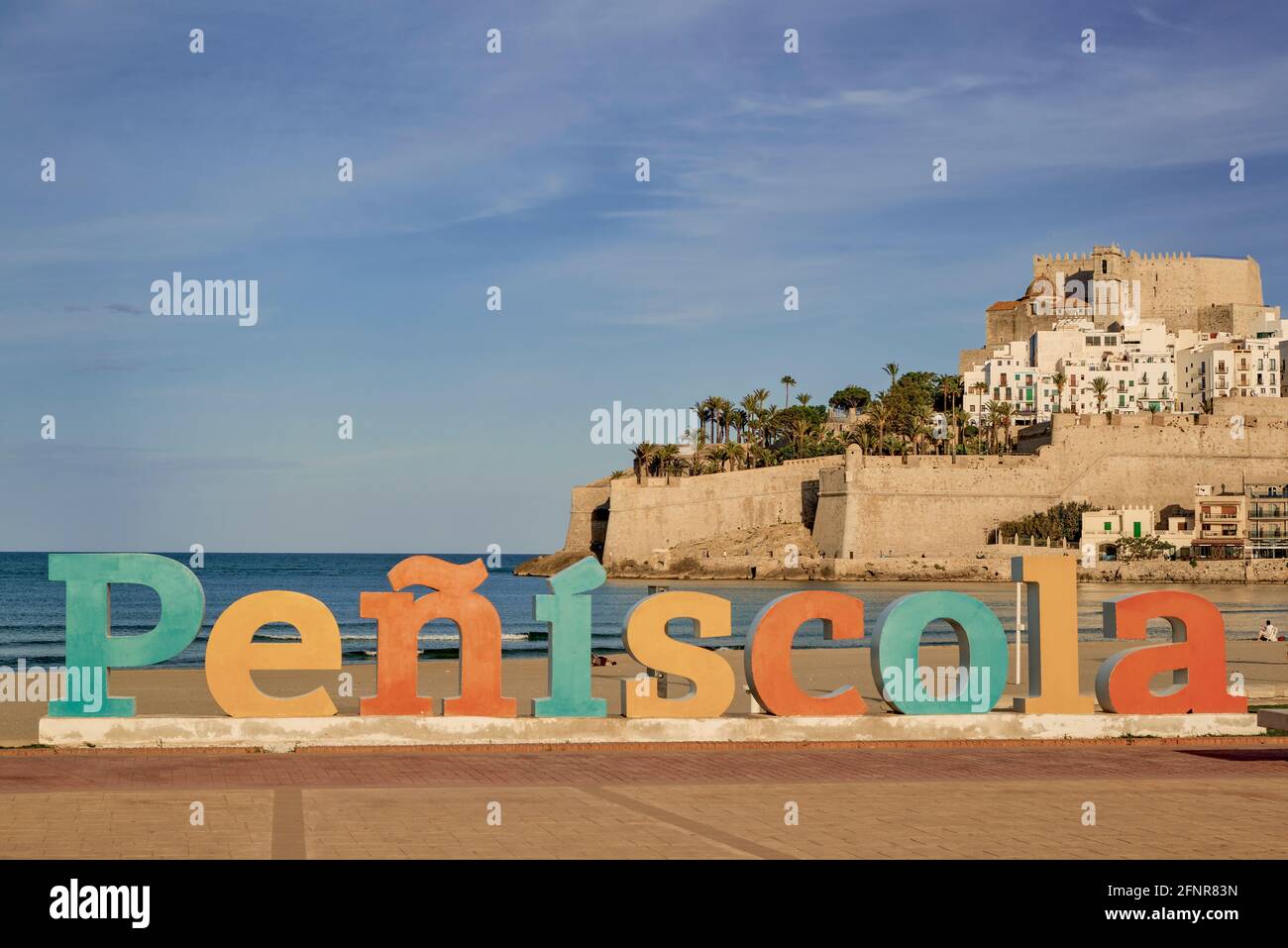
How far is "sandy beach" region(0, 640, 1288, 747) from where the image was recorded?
2188 cm

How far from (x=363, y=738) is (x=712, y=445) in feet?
324

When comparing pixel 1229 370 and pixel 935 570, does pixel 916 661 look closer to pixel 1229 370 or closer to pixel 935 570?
pixel 935 570

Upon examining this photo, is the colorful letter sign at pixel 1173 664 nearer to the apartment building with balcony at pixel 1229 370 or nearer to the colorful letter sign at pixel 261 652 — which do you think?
the colorful letter sign at pixel 261 652

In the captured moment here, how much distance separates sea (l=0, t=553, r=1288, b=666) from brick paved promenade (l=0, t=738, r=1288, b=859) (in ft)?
45.3

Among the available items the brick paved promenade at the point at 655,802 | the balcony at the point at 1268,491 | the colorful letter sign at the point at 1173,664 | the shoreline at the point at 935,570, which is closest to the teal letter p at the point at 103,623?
the brick paved promenade at the point at 655,802

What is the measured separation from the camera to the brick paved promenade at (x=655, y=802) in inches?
372

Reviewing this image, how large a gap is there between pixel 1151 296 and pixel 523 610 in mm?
66401

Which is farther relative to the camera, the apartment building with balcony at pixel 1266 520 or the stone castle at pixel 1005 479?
the stone castle at pixel 1005 479

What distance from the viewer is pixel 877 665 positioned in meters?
15.7

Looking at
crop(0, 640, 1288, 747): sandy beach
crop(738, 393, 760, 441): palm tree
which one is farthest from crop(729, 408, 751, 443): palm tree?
crop(0, 640, 1288, 747): sandy beach

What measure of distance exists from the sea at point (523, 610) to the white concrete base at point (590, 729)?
40.1 ft

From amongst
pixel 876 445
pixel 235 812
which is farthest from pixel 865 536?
pixel 235 812

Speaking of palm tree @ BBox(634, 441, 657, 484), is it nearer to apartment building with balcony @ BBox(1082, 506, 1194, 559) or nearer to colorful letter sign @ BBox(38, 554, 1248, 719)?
apartment building with balcony @ BBox(1082, 506, 1194, 559)
